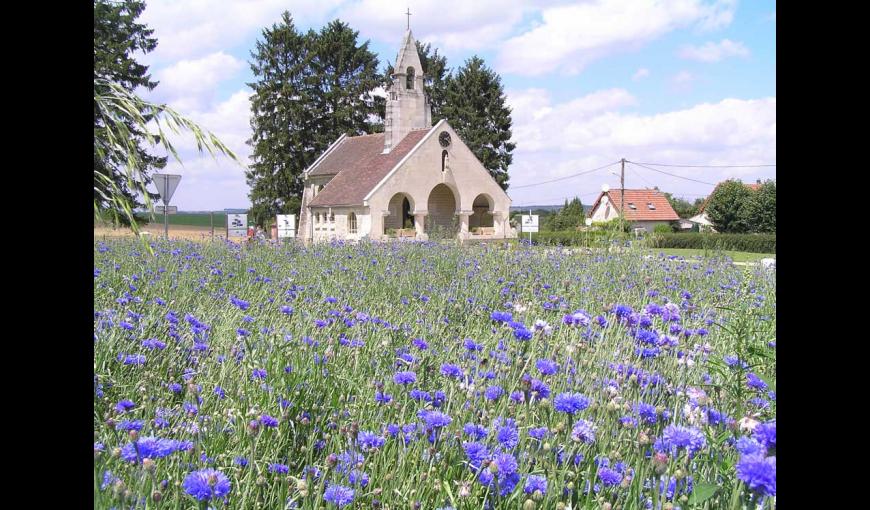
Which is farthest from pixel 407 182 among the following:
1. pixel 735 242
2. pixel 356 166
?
pixel 735 242

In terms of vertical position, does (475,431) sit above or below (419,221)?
below

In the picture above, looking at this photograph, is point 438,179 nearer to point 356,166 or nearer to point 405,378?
point 356,166

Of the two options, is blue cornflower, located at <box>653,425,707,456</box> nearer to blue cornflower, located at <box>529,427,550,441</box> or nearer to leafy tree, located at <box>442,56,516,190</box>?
blue cornflower, located at <box>529,427,550,441</box>

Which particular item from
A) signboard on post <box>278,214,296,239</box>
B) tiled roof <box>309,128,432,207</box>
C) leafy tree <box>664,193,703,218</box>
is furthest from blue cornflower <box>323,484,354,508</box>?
leafy tree <box>664,193,703,218</box>

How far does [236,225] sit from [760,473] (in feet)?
50.2

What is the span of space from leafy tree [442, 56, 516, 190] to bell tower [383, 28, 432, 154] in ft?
33.0

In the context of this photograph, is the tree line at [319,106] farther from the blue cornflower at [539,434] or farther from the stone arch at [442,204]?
the blue cornflower at [539,434]

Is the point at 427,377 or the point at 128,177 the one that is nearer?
the point at 128,177

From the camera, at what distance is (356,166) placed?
3838 centimetres

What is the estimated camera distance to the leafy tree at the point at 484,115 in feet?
158
